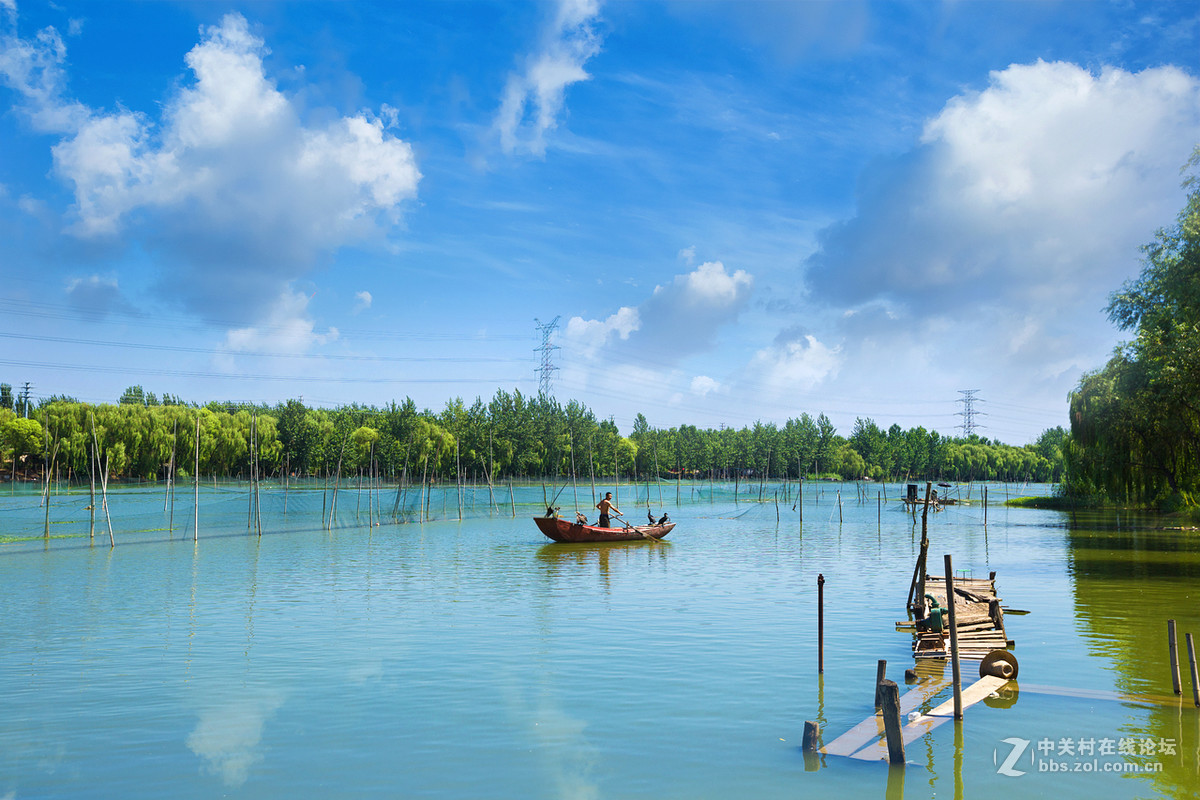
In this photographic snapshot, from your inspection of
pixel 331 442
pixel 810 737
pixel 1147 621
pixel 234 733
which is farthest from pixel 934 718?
pixel 331 442

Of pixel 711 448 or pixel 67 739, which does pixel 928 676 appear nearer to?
pixel 67 739

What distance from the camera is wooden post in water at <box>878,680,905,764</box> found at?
991cm

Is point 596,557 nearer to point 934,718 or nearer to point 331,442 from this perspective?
point 934,718

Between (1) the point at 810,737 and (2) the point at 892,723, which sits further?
(1) the point at 810,737

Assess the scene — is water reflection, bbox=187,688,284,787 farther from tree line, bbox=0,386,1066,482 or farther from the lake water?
tree line, bbox=0,386,1066,482

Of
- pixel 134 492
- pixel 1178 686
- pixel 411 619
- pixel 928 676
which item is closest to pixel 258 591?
pixel 411 619

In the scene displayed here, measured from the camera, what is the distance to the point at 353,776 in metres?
10.2

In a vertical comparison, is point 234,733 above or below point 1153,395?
below

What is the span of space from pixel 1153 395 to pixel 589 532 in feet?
75.5

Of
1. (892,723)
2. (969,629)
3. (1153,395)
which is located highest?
(1153,395)

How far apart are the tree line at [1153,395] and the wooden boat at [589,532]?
811 inches

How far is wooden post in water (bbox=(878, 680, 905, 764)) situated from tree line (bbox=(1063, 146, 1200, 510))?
19888 mm

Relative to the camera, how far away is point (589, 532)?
38.9m

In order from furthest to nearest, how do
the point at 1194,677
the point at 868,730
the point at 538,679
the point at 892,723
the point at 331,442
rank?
the point at 331,442 → the point at 538,679 → the point at 1194,677 → the point at 868,730 → the point at 892,723
